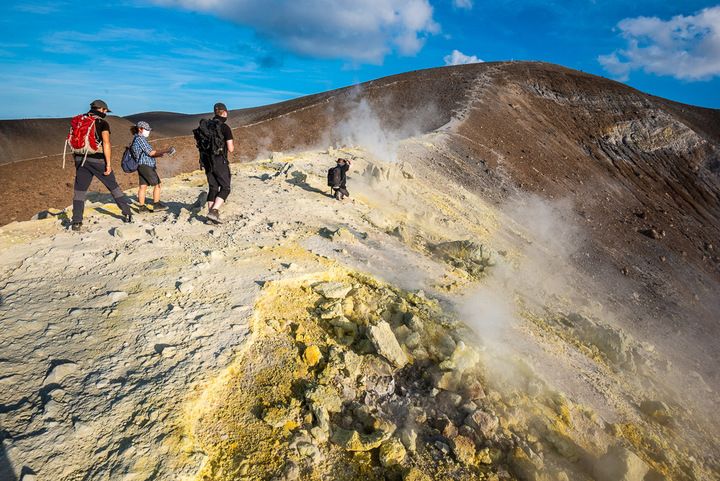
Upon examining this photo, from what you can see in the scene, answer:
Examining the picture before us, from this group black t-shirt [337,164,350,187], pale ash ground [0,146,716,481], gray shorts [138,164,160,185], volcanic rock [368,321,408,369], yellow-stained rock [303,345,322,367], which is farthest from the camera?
black t-shirt [337,164,350,187]

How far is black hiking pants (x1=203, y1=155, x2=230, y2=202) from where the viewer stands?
596 cm

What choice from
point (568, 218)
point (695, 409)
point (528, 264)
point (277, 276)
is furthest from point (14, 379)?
point (568, 218)

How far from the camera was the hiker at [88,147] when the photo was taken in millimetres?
5234

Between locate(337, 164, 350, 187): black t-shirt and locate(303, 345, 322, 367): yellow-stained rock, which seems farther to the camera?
locate(337, 164, 350, 187): black t-shirt

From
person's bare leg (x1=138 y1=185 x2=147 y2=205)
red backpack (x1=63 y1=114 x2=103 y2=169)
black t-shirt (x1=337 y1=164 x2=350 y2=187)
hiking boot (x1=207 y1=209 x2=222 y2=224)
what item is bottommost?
hiking boot (x1=207 y1=209 x2=222 y2=224)

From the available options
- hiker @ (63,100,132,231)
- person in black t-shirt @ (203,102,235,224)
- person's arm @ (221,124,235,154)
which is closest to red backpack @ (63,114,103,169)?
hiker @ (63,100,132,231)

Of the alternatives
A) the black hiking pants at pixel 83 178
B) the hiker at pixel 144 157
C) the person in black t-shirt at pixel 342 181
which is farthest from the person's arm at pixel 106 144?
the person in black t-shirt at pixel 342 181

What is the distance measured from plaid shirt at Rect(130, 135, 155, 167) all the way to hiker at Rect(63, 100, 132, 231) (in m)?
0.68

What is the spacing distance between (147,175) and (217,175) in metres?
1.34

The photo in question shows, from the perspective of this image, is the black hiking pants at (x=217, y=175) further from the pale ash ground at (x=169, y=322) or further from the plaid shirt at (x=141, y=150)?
the plaid shirt at (x=141, y=150)

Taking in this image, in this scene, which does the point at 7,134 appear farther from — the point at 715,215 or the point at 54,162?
the point at 715,215

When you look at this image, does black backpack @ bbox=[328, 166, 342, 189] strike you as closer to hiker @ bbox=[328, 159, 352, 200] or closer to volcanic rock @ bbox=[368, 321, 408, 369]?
hiker @ bbox=[328, 159, 352, 200]

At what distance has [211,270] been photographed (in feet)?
15.5

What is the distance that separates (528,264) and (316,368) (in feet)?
25.8
